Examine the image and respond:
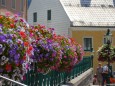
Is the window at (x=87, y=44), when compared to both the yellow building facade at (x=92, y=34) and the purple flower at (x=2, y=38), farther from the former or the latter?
the purple flower at (x=2, y=38)

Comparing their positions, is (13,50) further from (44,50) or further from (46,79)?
(46,79)

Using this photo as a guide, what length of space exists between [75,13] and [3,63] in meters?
34.5

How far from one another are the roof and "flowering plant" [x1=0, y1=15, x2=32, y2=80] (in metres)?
32.2

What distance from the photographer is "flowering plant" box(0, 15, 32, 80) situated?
6773 mm

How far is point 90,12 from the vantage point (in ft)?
138

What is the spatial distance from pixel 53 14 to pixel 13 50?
121ft

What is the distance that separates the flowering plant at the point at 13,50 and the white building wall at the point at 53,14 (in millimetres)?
32142

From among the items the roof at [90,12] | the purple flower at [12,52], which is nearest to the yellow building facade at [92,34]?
the roof at [90,12]

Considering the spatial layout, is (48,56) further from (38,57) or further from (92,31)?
(92,31)

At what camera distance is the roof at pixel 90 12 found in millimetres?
40375

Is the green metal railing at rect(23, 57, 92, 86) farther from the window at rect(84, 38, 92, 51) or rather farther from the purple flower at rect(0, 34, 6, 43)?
the window at rect(84, 38, 92, 51)

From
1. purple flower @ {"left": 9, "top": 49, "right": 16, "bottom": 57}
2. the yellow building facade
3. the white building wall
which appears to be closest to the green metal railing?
purple flower @ {"left": 9, "top": 49, "right": 16, "bottom": 57}

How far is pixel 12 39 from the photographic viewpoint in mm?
6844

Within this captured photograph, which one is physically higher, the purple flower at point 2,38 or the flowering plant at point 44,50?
the purple flower at point 2,38
